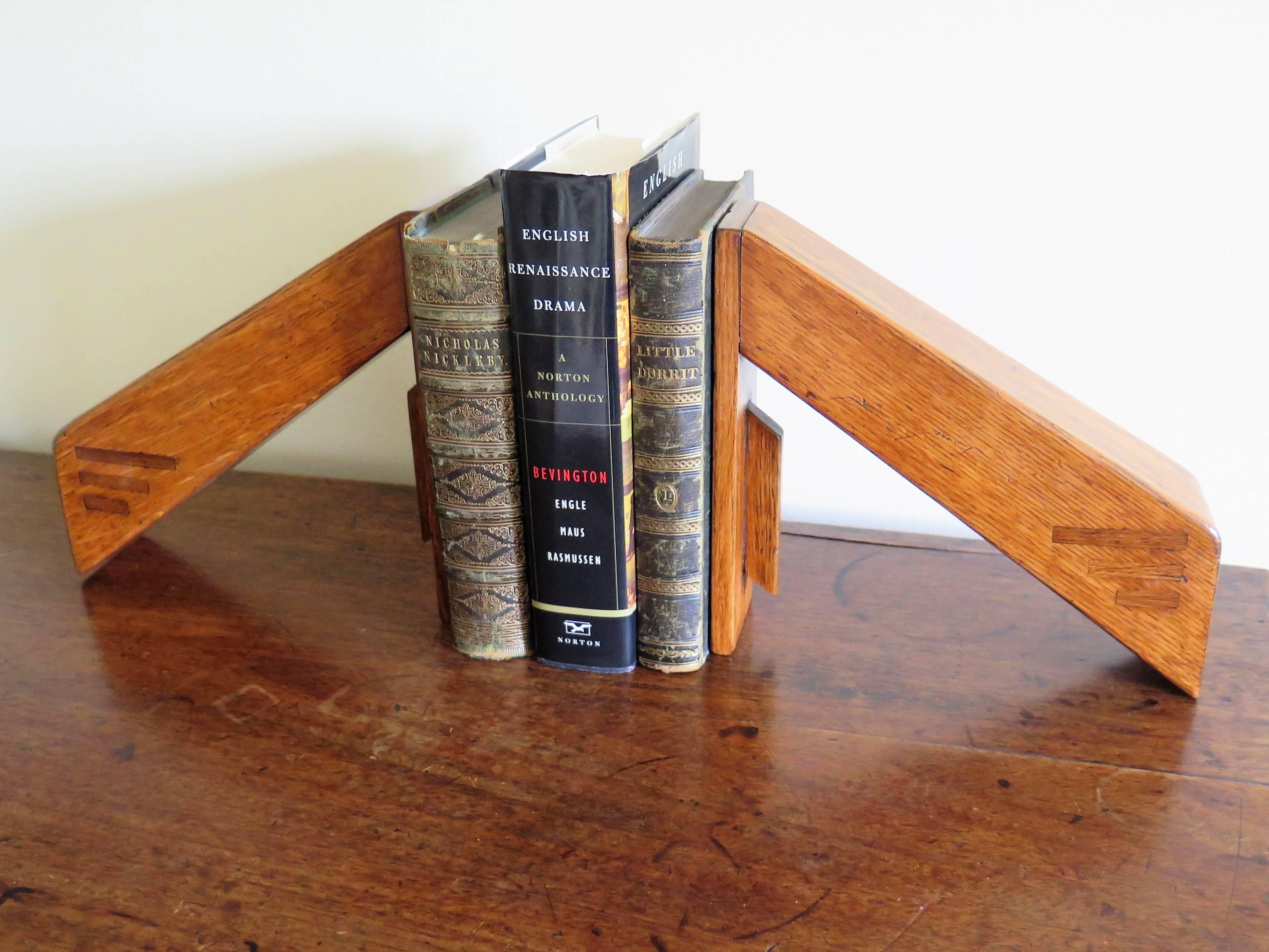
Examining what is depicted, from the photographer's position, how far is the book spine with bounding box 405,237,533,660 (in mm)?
802

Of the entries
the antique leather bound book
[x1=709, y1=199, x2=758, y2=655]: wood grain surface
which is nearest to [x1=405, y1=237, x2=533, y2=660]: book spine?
the antique leather bound book

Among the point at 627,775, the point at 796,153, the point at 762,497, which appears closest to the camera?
the point at 627,775

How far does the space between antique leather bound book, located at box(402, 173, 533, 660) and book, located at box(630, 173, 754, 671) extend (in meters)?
0.10

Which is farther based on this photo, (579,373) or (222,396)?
(222,396)

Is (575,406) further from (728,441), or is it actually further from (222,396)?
(222,396)

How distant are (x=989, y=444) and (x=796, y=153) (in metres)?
0.37

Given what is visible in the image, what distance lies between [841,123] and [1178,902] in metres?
0.68

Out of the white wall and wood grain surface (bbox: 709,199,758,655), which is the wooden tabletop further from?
the white wall

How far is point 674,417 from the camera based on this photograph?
82 cm

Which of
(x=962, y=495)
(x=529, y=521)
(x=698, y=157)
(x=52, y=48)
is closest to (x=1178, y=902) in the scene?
(x=962, y=495)

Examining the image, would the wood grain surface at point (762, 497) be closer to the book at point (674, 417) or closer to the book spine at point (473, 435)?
the book at point (674, 417)

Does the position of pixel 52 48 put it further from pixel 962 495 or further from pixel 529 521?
pixel 962 495

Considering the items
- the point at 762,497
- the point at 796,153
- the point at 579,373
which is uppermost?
the point at 796,153

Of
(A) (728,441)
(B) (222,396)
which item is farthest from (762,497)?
(B) (222,396)
